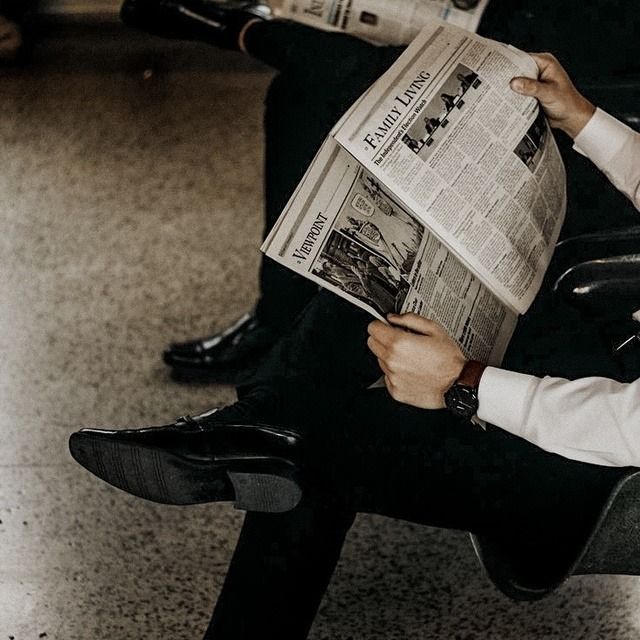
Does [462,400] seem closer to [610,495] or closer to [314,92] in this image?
[610,495]

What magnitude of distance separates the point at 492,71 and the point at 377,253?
28 centimetres

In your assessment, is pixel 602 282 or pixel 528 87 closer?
pixel 602 282

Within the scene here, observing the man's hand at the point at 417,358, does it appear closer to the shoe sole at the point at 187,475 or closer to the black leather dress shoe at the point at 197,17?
the shoe sole at the point at 187,475

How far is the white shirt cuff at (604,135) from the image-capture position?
130cm

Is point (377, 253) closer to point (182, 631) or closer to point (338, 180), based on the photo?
point (338, 180)

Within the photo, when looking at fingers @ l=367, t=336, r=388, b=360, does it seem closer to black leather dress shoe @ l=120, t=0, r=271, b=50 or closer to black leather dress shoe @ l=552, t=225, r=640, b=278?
black leather dress shoe @ l=552, t=225, r=640, b=278

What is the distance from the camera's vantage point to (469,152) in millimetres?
1150

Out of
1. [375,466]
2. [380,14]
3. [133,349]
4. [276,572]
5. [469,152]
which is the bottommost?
[133,349]

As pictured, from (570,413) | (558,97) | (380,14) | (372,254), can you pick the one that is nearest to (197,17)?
(380,14)

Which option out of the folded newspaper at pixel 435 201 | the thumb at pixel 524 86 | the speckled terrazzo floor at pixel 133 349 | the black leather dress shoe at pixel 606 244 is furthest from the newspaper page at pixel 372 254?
the speckled terrazzo floor at pixel 133 349

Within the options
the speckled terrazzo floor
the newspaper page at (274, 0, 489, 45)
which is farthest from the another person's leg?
the newspaper page at (274, 0, 489, 45)

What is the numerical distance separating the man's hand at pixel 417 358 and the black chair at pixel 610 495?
13cm

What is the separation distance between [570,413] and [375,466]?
0.20m

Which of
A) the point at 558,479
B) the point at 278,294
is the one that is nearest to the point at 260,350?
the point at 278,294
